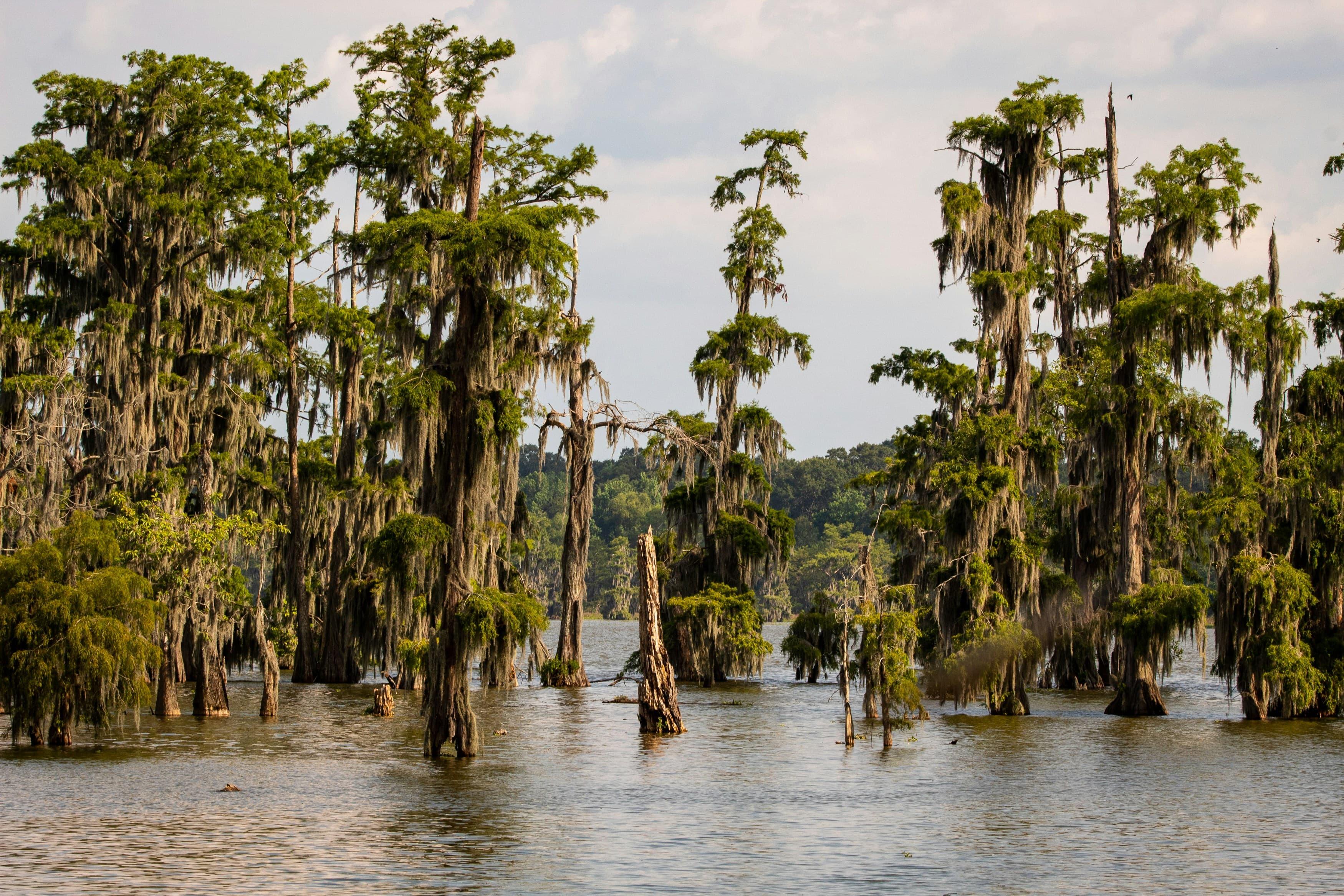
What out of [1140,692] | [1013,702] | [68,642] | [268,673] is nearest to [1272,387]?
[1140,692]

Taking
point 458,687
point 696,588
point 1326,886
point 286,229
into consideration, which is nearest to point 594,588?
point 696,588

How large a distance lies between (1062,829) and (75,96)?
35388 mm

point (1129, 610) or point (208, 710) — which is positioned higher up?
point (1129, 610)

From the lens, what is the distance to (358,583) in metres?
47.6

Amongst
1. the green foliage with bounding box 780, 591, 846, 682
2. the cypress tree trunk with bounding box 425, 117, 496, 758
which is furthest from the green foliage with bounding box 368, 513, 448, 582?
the green foliage with bounding box 780, 591, 846, 682

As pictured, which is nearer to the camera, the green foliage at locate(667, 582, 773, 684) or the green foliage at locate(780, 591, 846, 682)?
the green foliage at locate(667, 582, 773, 684)

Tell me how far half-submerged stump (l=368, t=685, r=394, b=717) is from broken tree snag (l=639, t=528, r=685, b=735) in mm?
7343

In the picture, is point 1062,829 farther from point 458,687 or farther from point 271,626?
point 271,626

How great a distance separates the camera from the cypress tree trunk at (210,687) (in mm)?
34688

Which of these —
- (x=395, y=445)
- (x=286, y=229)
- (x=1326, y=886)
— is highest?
(x=286, y=229)

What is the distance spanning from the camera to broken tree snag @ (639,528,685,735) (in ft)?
108

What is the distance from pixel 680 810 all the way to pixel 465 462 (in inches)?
314

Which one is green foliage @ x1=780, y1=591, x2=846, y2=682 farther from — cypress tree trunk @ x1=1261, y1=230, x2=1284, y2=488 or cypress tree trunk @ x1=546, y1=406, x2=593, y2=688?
cypress tree trunk @ x1=1261, y1=230, x2=1284, y2=488

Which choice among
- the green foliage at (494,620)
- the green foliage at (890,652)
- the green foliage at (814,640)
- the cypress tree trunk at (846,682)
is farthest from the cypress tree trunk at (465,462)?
the green foliage at (814,640)
